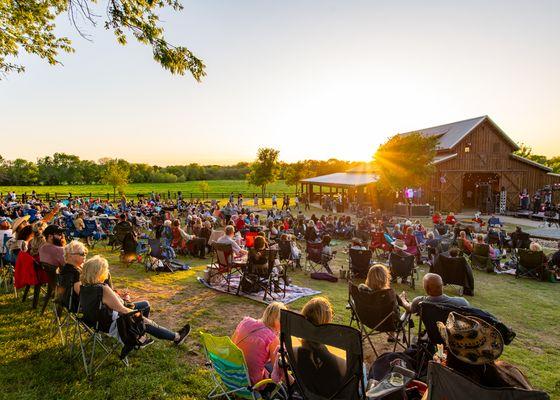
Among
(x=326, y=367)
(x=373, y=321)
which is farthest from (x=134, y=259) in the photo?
(x=326, y=367)

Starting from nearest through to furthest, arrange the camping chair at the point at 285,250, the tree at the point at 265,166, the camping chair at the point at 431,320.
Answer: the camping chair at the point at 431,320
the camping chair at the point at 285,250
the tree at the point at 265,166

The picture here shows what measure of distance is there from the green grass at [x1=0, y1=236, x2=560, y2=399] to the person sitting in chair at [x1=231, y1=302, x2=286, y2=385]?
0.86 meters

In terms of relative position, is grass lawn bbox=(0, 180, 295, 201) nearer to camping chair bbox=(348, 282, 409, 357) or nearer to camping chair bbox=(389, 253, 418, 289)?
camping chair bbox=(389, 253, 418, 289)

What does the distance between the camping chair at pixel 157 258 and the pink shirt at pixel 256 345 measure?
257 inches

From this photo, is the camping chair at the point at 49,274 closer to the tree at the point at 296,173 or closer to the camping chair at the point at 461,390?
the camping chair at the point at 461,390

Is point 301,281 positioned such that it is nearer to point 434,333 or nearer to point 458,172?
point 434,333

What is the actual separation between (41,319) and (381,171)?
2486cm

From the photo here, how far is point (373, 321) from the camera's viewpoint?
4.76 m

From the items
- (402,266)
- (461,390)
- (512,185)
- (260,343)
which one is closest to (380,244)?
(402,266)

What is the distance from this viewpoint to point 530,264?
1055 centimetres

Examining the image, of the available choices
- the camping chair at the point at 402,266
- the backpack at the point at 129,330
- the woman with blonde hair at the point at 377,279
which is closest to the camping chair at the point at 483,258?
the camping chair at the point at 402,266

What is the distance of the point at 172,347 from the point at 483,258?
35.0 feet

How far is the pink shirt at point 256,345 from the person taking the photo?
344cm

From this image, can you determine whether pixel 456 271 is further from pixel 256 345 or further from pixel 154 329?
pixel 154 329
